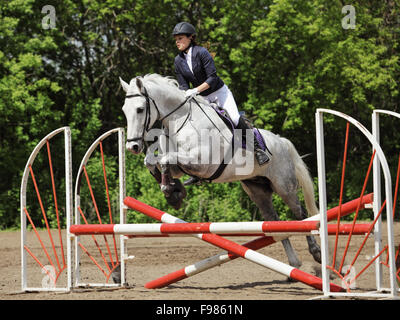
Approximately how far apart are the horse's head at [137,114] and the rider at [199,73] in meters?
0.54

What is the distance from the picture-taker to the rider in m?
6.14

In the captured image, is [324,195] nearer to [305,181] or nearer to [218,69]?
[305,181]

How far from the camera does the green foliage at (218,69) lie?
655 inches

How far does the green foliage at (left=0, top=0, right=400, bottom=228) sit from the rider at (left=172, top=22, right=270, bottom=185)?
29.5ft

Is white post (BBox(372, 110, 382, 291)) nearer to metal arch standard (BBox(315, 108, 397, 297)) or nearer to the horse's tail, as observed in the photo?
metal arch standard (BBox(315, 108, 397, 297))

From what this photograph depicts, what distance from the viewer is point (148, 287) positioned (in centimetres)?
602

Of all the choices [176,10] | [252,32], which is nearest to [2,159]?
[176,10]

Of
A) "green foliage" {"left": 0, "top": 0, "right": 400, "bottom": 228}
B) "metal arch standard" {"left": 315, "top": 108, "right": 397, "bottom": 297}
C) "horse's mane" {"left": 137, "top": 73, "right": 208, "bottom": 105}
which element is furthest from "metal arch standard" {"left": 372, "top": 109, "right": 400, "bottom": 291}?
"green foliage" {"left": 0, "top": 0, "right": 400, "bottom": 228}

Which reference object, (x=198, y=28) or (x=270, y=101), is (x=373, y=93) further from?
(x=198, y=28)

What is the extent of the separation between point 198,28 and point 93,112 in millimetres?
3972

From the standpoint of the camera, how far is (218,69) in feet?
59.0

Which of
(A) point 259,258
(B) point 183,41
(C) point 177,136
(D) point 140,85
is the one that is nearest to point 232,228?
(A) point 259,258

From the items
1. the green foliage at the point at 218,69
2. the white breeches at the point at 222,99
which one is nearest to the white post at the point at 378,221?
the white breeches at the point at 222,99

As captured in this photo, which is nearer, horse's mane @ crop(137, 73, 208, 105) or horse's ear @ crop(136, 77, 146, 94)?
horse's ear @ crop(136, 77, 146, 94)
